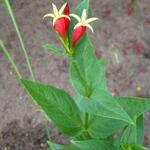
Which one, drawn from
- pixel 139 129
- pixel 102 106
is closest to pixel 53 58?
pixel 139 129

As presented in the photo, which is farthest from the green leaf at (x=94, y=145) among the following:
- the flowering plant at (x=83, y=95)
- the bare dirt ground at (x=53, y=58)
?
the bare dirt ground at (x=53, y=58)

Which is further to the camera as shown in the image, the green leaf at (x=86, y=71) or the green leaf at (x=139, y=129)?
the green leaf at (x=139, y=129)

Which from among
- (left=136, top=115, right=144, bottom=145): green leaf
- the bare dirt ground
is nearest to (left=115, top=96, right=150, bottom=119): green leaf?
(left=136, top=115, right=144, bottom=145): green leaf

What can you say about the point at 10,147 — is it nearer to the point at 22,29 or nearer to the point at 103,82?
the point at 22,29

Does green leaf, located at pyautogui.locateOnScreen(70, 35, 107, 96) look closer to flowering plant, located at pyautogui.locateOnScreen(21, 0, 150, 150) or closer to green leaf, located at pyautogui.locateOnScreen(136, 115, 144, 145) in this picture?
flowering plant, located at pyautogui.locateOnScreen(21, 0, 150, 150)

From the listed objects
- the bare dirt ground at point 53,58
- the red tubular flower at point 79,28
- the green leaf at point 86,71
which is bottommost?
the bare dirt ground at point 53,58

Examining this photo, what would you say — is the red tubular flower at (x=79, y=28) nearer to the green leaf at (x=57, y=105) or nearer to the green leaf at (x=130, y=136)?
the green leaf at (x=57, y=105)

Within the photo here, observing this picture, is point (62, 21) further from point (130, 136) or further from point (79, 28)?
point (130, 136)

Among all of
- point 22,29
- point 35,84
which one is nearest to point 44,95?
point 35,84
